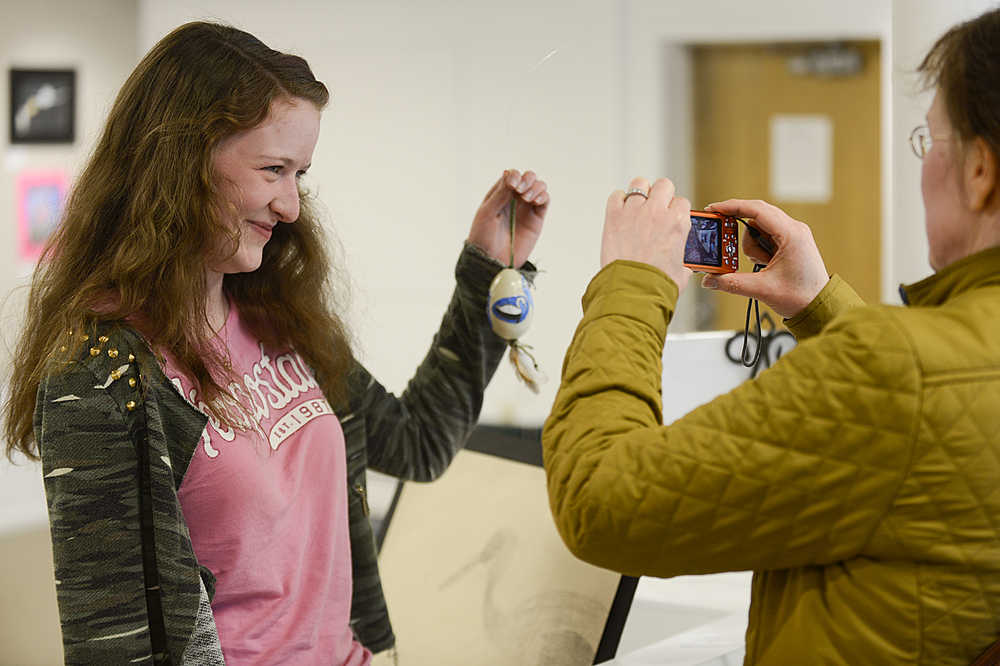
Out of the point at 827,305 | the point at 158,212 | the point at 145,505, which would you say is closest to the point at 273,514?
the point at 145,505

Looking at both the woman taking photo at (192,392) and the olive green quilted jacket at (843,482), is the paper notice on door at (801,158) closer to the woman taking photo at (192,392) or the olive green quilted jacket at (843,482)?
the woman taking photo at (192,392)

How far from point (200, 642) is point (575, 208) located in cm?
269

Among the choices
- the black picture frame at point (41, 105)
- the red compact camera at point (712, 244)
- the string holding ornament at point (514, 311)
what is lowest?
the string holding ornament at point (514, 311)

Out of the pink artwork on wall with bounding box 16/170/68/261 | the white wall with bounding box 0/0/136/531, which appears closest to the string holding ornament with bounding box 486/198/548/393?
the white wall with bounding box 0/0/136/531

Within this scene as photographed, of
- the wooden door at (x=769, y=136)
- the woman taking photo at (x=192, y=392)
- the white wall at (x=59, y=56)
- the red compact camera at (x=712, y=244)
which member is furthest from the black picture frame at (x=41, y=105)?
the red compact camera at (x=712, y=244)

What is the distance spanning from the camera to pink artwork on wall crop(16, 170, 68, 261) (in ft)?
15.1

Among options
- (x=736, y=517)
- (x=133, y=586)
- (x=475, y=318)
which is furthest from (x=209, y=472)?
(x=736, y=517)

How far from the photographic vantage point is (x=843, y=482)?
70cm

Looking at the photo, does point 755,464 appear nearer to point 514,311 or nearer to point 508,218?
point 514,311

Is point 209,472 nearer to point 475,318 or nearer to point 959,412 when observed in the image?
point 475,318

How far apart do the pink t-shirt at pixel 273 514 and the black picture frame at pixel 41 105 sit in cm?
389

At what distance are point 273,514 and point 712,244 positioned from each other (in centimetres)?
53

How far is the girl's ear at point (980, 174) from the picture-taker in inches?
28.4

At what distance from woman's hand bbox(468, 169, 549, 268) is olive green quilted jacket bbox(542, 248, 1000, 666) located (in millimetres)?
567
